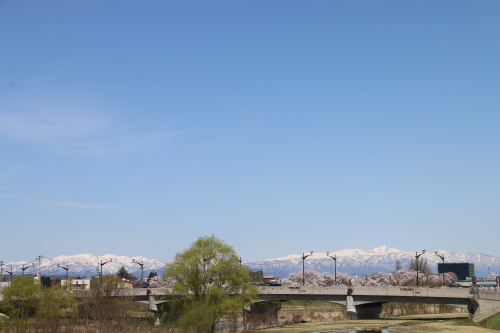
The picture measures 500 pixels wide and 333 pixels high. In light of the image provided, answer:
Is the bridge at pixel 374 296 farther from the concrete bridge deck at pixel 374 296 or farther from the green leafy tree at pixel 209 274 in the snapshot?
the green leafy tree at pixel 209 274

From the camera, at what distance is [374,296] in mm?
113938

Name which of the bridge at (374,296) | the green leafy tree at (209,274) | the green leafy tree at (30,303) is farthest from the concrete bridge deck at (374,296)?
the green leafy tree at (30,303)

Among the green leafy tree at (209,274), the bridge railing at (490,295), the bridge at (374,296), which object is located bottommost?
the bridge at (374,296)

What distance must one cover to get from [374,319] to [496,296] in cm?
2958

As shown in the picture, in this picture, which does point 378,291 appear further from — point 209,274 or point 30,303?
point 30,303

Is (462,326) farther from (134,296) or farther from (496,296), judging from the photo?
(134,296)

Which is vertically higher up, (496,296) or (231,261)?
(231,261)

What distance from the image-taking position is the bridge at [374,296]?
3812 inches

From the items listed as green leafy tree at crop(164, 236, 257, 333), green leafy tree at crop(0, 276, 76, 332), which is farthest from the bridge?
green leafy tree at crop(0, 276, 76, 332)

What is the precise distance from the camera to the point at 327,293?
11906 centimetres

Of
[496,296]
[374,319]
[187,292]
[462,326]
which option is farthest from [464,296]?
[187,292]

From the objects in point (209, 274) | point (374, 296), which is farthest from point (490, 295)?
point (209, 274)

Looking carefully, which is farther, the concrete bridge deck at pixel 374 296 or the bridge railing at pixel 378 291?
the bridge railing at pixel 378 291

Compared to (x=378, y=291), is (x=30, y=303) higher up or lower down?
higher up
